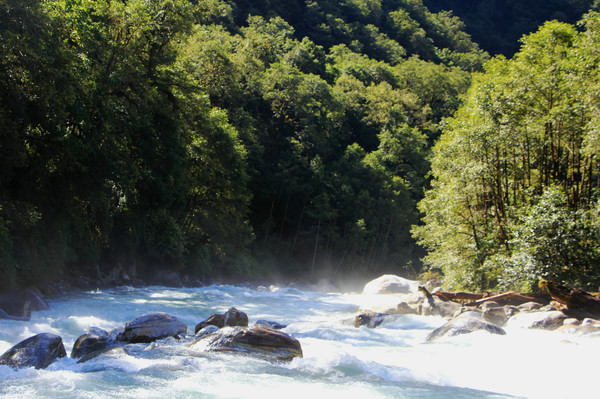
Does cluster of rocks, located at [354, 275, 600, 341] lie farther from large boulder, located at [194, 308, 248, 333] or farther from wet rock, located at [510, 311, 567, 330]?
large boulder, located at [194, 308, 248, 333]

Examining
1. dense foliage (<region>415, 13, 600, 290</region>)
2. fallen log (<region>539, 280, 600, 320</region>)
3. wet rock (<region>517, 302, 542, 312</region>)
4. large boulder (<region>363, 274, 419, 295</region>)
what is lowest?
large boulder (<region>363, 274, 419, 295</region>)

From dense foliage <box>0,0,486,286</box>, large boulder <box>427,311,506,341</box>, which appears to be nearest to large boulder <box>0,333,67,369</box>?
dense foliage <box>0,0,486,286</box>

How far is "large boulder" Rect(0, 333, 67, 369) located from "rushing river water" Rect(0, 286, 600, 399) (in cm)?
18

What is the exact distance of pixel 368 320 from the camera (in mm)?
15305

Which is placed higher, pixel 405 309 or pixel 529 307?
pixel 529 307

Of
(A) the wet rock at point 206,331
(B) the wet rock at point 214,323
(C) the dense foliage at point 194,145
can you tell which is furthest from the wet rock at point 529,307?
(C) the dense foliage at point 194,145

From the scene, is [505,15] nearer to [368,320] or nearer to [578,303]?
[578,303]

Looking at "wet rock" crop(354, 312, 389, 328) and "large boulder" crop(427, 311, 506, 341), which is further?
"wet rock" crop(354, 312, 389, 328)

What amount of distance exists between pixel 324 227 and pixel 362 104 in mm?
19853

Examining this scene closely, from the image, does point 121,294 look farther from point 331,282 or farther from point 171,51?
point 331,282

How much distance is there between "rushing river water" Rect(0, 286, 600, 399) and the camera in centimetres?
681

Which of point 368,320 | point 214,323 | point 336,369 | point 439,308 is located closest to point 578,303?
point 439,308

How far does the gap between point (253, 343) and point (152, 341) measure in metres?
2.32

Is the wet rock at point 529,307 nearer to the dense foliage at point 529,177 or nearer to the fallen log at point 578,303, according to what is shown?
the fallen log at point 578,303
